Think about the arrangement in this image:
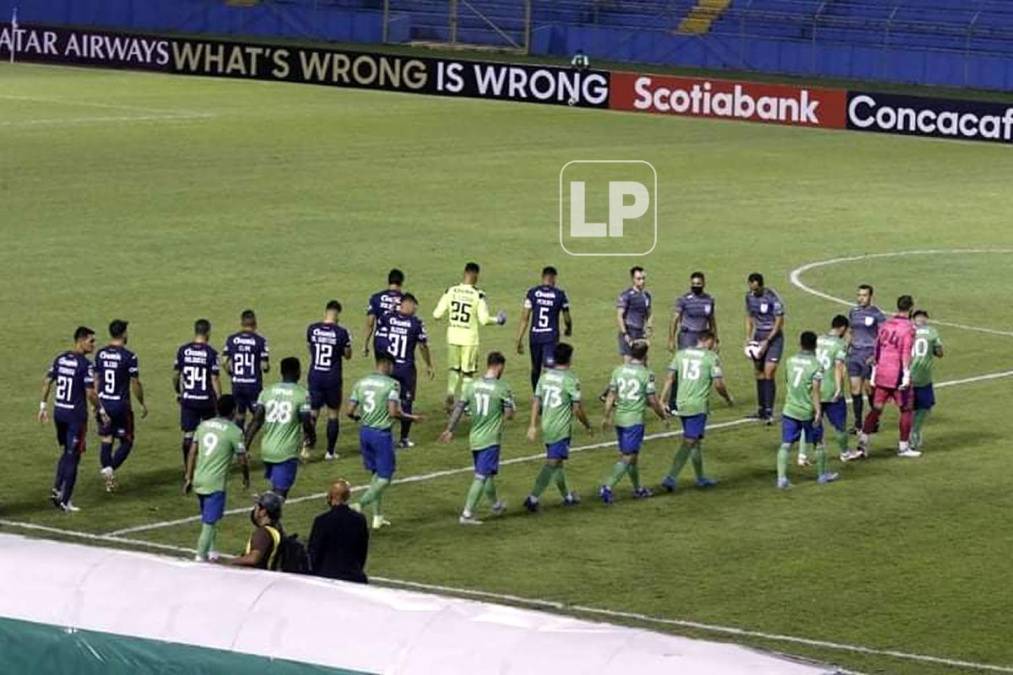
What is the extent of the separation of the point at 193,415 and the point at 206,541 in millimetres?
3833

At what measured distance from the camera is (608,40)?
79.2 meters

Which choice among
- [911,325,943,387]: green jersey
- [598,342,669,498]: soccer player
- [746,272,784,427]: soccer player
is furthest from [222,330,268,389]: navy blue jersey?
[911,325,943,387]: green jersey

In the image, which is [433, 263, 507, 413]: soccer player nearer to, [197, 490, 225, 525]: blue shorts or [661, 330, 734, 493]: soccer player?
[661, 330, 734, 493]: soccer player

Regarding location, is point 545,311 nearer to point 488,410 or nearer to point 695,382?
point 695,382

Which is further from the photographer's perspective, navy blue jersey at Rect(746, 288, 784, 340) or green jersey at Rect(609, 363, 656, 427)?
navy blue jersey at Rect(746, 288, 784, 340)

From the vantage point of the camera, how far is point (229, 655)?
1420 centimetres

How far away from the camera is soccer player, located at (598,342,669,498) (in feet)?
81.9

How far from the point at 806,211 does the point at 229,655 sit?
1423 inches

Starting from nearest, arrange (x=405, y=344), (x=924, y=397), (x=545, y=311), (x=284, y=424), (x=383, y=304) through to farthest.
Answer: (x=284, y=424), (x=405, y=344), (x=924, y=397), (x=383, y=304), (x=545, y=311)

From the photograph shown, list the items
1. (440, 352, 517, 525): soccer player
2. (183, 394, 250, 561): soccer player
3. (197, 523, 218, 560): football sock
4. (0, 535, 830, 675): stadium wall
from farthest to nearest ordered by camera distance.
A: (440, 352, 517, 525): soccer player → (183, 394, 250, 561): soccer player → (197, 523, 218, 560): football sock → (0, 535, 830, 675): stadium wall

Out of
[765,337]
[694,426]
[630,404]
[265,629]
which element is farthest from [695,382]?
[265,629]

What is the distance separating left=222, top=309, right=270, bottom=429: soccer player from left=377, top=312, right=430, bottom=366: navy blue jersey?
6.84 feet

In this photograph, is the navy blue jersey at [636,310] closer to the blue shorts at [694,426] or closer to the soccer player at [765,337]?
the soccer player at [765,337]

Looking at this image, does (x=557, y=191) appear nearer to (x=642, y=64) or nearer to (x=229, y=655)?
(x=642, y=64)
